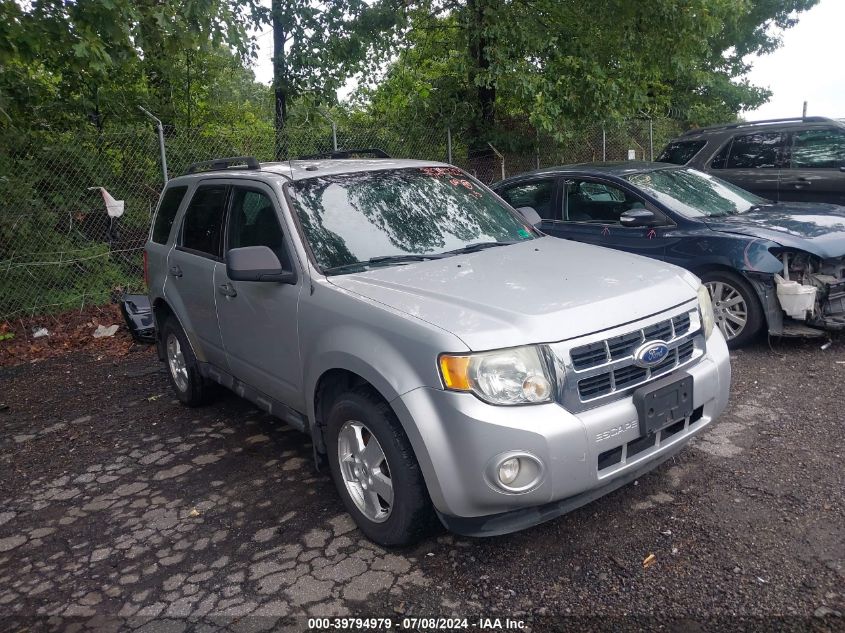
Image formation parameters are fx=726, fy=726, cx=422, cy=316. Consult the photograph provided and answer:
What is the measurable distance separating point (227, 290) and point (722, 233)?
4037 millimetres

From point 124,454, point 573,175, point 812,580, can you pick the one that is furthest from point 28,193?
point 812,580

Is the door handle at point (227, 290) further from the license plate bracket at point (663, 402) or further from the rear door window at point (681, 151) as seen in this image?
the rear door window at point (681, 151)

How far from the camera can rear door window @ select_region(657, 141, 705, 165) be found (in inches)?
381

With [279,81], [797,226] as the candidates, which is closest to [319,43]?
[279,81]

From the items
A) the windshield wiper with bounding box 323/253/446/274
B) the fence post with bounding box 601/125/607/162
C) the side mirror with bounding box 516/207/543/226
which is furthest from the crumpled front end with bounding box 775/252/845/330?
the fence post with bounding box 601/125/607/162

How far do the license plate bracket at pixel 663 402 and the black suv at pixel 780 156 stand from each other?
6.95 meters

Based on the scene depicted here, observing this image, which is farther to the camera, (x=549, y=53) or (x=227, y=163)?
(x=549, y=53)

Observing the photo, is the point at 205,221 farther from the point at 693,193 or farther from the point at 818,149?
the point at 818,149

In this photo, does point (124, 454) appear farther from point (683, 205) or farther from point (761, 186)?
point (761, 186)

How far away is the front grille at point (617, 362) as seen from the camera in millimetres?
3008

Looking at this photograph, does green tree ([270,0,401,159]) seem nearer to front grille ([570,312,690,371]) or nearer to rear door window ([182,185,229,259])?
rear door window ([182,185,229,259])

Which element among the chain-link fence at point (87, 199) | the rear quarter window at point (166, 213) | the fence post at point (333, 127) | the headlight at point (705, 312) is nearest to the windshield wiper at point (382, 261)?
the headlight at point (705, 312)

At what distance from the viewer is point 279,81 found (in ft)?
34.8

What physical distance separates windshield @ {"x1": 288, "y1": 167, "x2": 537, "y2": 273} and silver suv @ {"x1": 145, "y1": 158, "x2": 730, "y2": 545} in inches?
0.5
